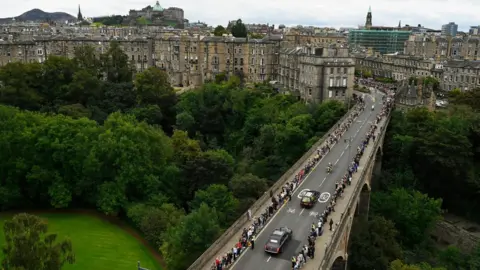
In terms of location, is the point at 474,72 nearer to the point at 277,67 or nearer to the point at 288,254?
the point at 277,67

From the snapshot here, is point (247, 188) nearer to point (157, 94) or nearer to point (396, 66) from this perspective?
point (157, 94)

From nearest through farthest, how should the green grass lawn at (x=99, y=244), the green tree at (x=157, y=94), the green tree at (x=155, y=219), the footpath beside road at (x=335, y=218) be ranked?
the footpath beside road at (x=335, y=218) → the green grass lawn at (x=99, y=244) → the green tree at (x=155, y=219) → the green tree at (x=157, y=94)

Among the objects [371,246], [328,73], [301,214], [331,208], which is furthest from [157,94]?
[331,208]

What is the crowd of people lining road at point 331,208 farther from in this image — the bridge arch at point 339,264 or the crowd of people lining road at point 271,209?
the crowd of people lining road at point 271,209

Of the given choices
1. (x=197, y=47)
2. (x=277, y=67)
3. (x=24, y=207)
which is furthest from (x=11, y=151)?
(x=277, y=67)

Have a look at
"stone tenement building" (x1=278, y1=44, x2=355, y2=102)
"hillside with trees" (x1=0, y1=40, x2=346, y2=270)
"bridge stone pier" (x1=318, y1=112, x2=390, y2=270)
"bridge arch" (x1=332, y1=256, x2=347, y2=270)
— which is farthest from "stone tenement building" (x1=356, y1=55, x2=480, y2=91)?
"bridge arch" (x1=332, y1=256, x2=347, y2=270)

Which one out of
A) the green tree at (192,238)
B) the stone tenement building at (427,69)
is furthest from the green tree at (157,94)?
the stone tenement building at (427,69)
